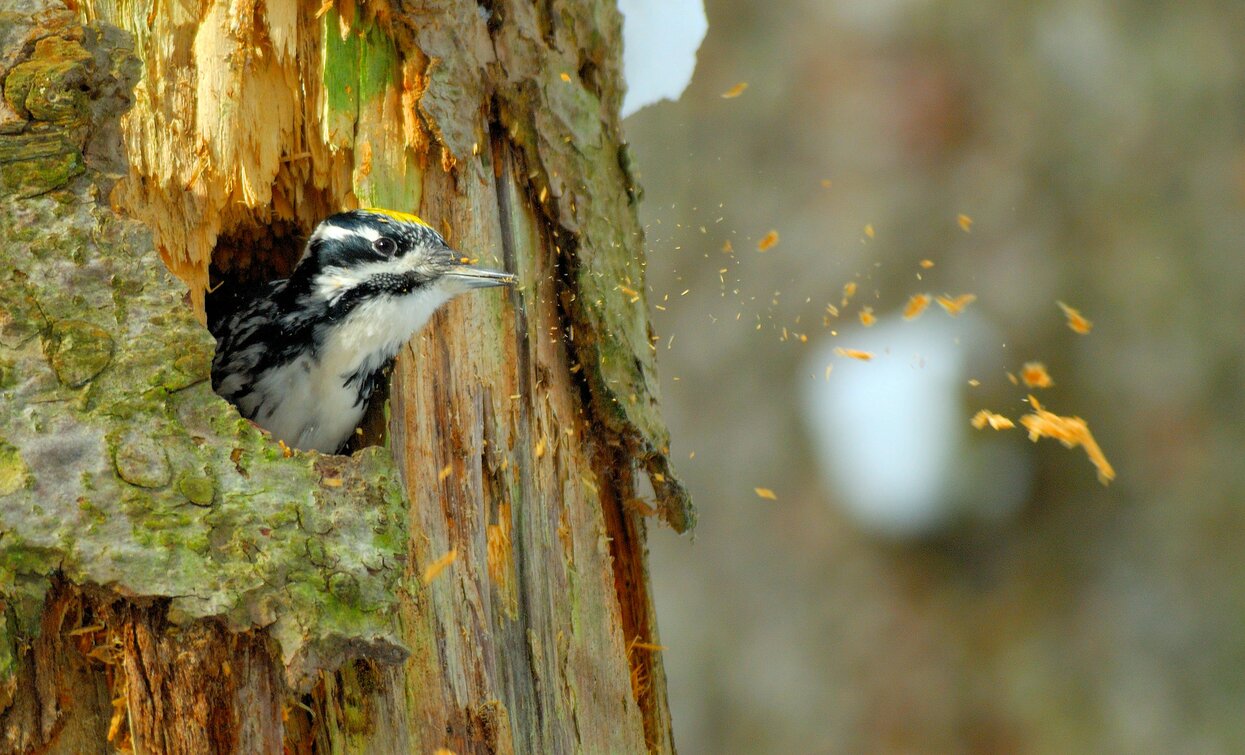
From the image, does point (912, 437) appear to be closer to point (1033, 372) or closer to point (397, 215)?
point (1033, 372)

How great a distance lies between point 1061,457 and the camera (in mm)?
5453

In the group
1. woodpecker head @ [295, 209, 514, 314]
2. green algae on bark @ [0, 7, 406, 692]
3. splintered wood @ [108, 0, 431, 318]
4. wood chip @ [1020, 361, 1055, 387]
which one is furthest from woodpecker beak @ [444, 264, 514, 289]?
wood chip @ [1020, 361, 1055, 387]

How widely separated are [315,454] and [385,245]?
32.1 inches

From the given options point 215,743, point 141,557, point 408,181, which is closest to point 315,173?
point 408,181

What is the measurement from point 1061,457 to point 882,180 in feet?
4.92

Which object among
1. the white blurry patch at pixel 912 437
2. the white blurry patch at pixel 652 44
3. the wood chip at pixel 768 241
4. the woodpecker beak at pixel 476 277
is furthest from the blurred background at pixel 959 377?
the woodpecker beak at pixel 476 277

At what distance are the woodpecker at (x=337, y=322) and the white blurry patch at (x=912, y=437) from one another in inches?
106

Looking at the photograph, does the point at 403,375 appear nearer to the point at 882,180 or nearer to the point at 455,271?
the point at 455,271

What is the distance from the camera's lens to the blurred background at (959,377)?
5.22 metres

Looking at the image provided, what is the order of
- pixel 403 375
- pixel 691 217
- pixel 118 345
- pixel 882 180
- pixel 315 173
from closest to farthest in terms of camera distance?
pixel 118 345 → pixel 403 375 → pixel 315 173 → pixel 882 180 → pixel 691 217

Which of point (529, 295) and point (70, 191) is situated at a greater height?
point (70, 191)

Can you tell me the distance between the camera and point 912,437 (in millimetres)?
5746

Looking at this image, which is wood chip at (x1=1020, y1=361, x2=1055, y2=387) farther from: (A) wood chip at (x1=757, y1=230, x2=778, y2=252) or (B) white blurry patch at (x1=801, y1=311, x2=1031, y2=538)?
(A) wood chip at (x1=757, y1=230, x2=778, y2=252)

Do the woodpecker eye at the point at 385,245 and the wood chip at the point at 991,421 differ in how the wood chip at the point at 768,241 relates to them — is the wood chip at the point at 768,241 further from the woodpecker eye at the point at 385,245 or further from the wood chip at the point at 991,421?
the woodpecker eye at the point at 385,245
